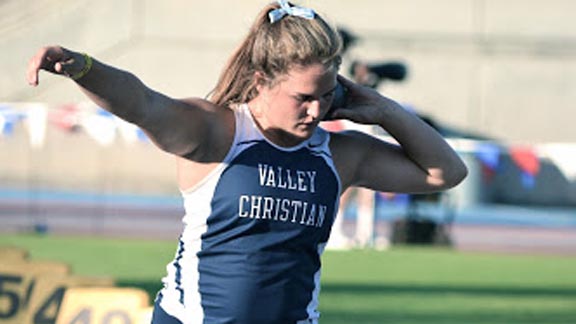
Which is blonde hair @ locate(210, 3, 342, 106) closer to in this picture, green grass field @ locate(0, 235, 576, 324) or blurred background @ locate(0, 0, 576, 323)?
green grass field @ locate(0, 235, 576, 324)

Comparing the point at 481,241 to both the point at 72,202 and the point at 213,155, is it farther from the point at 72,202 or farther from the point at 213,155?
the point at 213,155

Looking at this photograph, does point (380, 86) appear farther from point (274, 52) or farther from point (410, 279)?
point (274, 52)

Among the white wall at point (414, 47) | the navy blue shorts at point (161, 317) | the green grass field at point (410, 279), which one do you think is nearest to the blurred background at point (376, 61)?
the white wall at point (414, 47)

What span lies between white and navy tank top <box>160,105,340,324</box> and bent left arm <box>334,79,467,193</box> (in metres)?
0.29

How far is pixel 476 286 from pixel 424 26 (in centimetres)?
1526

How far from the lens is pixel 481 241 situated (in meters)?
18.8

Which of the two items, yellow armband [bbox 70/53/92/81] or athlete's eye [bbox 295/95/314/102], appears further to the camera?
athlete's eye [bbox 295/95/314/102]

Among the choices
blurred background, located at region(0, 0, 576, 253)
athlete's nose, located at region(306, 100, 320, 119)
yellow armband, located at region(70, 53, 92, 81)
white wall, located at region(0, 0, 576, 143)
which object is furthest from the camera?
white wall, located at region(0, 0, 576, 143)

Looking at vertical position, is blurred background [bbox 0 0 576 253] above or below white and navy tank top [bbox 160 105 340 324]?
above

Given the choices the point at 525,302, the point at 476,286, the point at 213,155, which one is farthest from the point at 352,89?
the point at 476,286

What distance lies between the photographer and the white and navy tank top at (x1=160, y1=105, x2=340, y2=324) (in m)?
3.17

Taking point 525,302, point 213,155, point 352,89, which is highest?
point 352,89

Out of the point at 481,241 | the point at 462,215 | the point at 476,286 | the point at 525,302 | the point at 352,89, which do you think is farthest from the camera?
the point at 462,215

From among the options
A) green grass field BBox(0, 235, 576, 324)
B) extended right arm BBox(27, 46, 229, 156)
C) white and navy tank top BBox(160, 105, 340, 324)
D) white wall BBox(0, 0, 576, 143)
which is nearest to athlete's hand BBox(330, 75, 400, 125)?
white and navy tank top BBox(160, 105, 340, 324)
